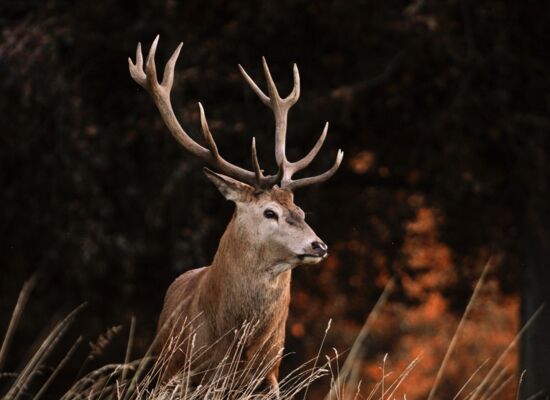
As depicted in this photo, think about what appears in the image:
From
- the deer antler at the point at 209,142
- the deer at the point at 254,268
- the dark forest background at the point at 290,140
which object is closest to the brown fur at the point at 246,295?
the deer at the point at 254,268

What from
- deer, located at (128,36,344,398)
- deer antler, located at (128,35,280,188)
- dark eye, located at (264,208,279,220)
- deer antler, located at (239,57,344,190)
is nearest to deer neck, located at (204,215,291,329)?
deer, located at (128,36,344,398)

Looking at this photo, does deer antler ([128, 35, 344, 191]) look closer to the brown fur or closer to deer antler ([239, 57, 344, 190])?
deer antler ([239, 57, 344, 190])

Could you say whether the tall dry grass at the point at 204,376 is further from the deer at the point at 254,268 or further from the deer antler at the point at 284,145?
the deer antler at the point at 284,145

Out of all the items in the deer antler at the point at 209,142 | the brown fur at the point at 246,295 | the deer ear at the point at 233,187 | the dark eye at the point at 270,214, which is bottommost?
the brown fur at the point at 246,295

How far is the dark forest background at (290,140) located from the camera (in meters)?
8.57

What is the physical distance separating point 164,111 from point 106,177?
135 inches

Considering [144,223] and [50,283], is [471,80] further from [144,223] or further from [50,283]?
[50,283]

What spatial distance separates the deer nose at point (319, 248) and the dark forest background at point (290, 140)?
3.54 metres

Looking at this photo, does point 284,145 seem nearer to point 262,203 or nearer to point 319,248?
point 262,203

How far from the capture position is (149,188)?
8883mm

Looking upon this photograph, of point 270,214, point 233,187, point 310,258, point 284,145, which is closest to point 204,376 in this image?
point 310,258

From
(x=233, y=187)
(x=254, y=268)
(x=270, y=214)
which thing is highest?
(x=233, y=187)

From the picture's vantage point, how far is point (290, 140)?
8773 millimetres

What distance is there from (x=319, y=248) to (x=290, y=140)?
154 inches
